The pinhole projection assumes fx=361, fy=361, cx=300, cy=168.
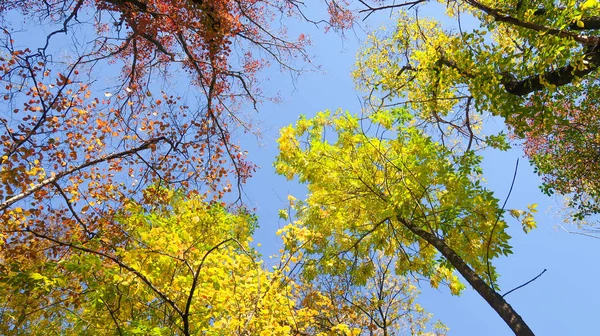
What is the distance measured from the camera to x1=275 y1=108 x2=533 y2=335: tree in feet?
18.6

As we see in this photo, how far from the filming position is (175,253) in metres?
4.35

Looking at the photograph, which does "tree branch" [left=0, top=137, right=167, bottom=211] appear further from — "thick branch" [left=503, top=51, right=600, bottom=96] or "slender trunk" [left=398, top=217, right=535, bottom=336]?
"thick branch" [left=503, top=51, right=600, bottom=96]

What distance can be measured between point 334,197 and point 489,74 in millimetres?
3425

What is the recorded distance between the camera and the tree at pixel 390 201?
566 centimetres

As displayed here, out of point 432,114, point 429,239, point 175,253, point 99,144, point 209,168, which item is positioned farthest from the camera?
point 432,114

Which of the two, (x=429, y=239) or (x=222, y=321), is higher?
(x=429, y=239)

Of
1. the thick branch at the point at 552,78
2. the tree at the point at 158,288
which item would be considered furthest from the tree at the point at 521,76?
the tree at the point at 158,288

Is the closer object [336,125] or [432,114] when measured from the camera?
[336,125]

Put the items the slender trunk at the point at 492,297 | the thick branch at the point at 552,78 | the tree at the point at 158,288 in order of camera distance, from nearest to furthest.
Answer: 1. the tree at the point at 158,288
2. the slender trunk at the point at 492,297
3. the thick branch at the point at 552,78

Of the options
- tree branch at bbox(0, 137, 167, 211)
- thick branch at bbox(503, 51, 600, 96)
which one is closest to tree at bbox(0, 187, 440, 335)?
tree branch at bbox(0, 137, 167, 211)

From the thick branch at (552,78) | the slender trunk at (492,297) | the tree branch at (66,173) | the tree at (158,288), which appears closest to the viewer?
the tree at (158,288)

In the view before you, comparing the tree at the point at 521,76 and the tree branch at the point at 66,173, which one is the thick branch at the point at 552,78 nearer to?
the tree at the point at 521,76

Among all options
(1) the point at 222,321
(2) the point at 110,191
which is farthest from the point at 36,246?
(1) the point at 222,321

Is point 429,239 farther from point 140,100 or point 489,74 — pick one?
point 140,100
